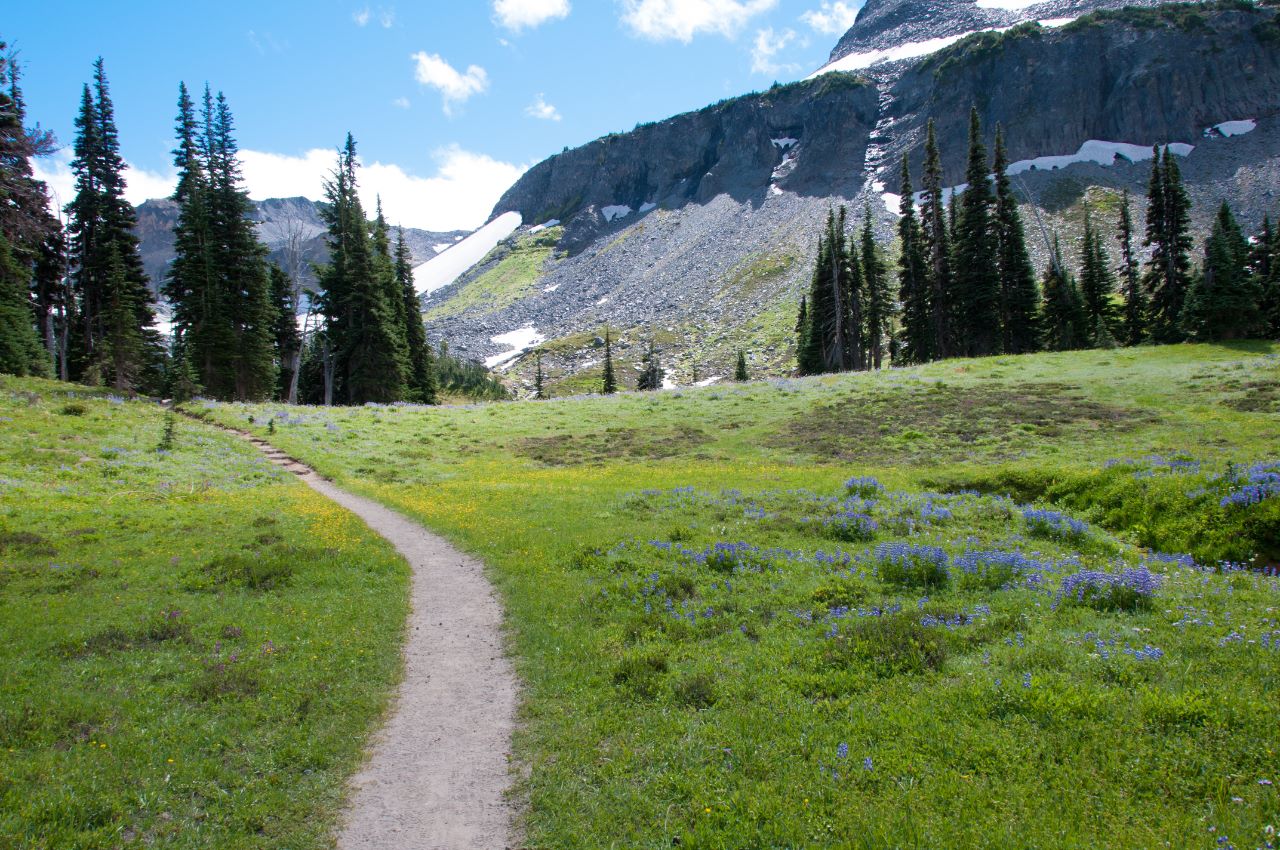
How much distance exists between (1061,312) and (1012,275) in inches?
423

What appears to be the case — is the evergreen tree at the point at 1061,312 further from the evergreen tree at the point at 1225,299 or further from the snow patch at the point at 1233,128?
the snow patch at the point at 1233,128

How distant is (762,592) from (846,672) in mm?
3290

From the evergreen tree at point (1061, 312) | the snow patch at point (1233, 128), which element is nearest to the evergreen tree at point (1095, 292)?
the evergreen tree at point (1061, 312)

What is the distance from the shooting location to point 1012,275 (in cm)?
5919

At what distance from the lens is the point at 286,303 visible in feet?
212

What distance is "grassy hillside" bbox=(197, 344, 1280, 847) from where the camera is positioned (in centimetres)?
543

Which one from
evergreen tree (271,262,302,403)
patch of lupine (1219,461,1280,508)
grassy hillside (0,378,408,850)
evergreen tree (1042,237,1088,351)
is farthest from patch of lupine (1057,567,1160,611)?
evergreen tree (1042,237,1088,351)

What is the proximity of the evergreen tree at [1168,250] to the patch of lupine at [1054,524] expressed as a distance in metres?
61.8

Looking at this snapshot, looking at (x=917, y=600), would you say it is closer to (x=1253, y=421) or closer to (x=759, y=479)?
(x=759, y=479)

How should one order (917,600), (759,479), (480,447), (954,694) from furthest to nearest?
(480,447) → (759,479) → (917,600) → (954,694)

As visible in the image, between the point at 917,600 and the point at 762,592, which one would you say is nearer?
the point at 917,600

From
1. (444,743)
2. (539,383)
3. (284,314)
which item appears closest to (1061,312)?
(539,383)

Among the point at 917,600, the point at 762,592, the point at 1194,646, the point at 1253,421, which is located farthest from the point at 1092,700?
the point at 1253,421

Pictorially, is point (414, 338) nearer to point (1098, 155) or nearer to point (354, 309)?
point (354, 309)
